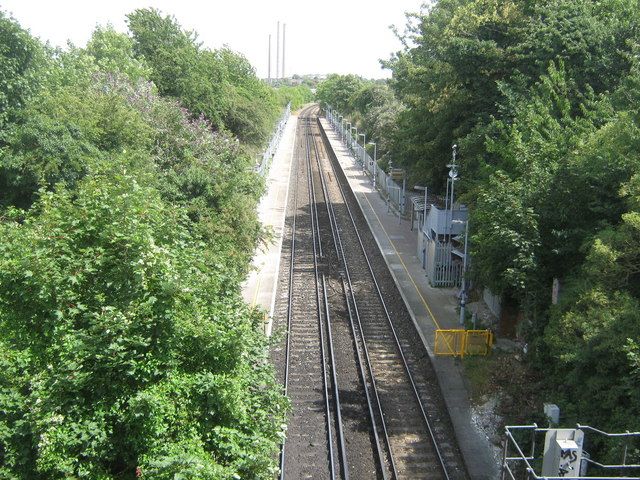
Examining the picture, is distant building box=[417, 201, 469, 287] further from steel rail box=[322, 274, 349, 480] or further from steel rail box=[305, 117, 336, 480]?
steel rail box=[322, 274, 349, 480]

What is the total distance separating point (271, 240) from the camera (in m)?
22.3

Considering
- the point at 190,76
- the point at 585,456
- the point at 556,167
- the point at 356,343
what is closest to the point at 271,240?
the point at 356,343

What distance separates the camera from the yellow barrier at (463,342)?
1958 centimetres

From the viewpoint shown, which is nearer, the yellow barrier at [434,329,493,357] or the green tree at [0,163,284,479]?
the green tree at [0,163,284,479]

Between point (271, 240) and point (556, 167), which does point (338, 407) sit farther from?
point (556, 167)

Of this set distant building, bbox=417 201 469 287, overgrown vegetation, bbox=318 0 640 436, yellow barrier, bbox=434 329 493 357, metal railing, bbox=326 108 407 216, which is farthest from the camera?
metal railing, bbox=326 108 407 216

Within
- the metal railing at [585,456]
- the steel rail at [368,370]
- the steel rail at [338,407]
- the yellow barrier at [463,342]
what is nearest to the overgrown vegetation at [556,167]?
the metal railing at [585,456]

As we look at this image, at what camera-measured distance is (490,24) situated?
2567 centimetres

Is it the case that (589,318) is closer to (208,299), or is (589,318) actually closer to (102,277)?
(208,299)

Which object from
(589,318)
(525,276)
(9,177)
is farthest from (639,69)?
(9,177)

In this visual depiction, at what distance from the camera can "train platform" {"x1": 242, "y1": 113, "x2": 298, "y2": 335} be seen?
78.1 feet

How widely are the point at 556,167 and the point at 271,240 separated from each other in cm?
958

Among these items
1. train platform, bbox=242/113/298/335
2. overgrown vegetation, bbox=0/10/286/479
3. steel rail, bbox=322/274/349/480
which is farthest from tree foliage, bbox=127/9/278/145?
overgrown vegetation, bbox=0/10/286/479

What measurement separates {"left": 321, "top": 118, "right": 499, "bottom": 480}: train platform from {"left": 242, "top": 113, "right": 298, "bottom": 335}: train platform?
5.10m
